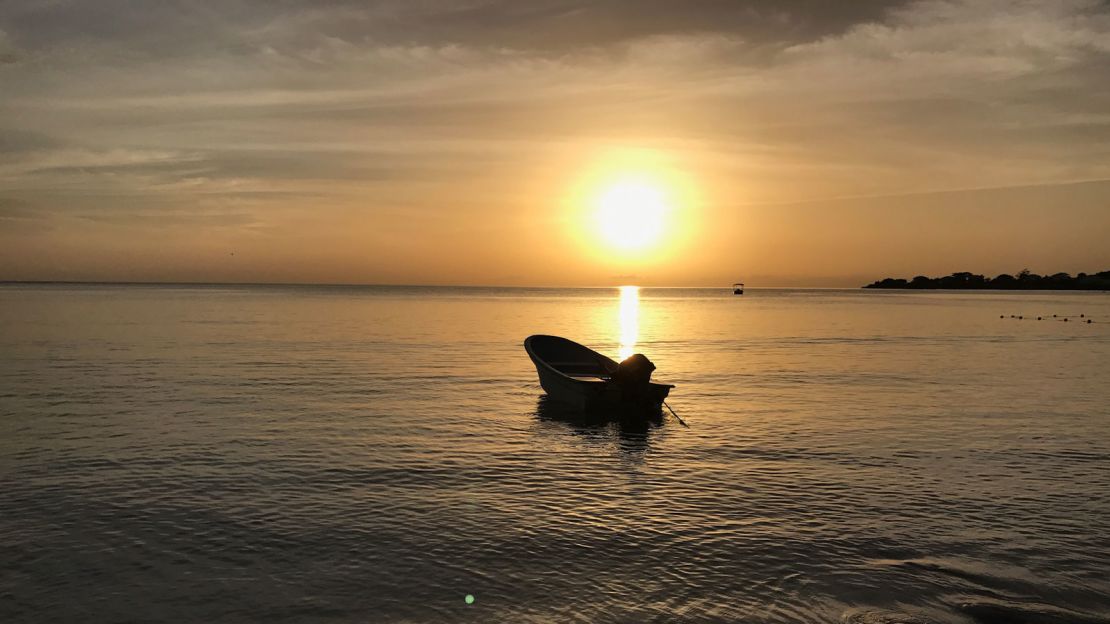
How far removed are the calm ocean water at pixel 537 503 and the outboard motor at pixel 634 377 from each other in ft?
5.27

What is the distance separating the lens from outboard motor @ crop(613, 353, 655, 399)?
2689cm

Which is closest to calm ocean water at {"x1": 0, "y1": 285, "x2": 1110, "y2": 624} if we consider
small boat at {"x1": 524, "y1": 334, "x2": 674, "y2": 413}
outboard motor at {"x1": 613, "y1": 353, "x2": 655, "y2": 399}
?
small boat at {"x1": 524, "y1": 334, "x2": 674, "y2": 413}

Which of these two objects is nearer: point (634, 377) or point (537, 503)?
point (537, 503)

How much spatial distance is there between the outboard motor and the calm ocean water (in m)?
1.61

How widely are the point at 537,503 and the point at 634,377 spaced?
1159 centimetres

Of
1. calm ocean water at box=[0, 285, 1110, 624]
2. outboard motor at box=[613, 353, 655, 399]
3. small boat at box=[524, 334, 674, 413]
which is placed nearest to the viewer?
calm ocean water at box=[0, 285, 1110, 624]

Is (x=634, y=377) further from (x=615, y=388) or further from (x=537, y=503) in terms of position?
(x=537, y=503)

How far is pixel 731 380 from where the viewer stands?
39.6 m

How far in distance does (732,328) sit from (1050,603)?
7981cm

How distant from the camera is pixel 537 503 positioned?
1586cm

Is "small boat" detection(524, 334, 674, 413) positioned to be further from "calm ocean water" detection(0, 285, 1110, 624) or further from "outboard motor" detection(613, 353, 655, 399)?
"calm ocean water" detection(0, 285, 1110, 624)

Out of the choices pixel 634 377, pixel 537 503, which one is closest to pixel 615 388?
pixel 634 377

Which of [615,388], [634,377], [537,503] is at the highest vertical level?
[634,377]

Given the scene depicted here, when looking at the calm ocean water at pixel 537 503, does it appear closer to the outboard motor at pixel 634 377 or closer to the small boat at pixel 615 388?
the small boat at pixel 615 388
